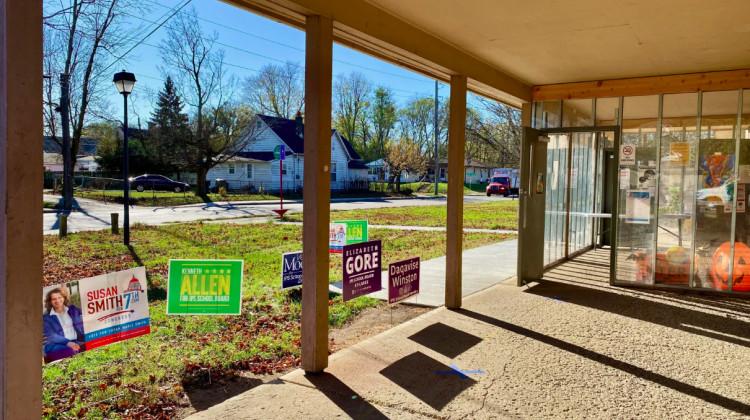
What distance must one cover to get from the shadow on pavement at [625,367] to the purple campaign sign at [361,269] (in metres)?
1.27

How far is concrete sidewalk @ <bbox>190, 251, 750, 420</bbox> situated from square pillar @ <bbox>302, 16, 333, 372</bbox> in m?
0.38

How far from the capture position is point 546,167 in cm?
898

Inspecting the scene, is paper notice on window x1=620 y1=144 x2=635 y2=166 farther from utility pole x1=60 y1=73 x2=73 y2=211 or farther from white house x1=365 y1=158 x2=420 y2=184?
white house x1=365 y1=158 x2=420 y2=184

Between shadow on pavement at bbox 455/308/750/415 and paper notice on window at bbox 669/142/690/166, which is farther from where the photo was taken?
paper notice on window at bbox 669/142/690/166

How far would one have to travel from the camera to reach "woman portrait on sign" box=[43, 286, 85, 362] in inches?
135

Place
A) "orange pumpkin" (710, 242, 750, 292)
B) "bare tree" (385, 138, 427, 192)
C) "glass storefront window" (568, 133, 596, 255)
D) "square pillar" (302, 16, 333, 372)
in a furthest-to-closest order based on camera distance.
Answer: "bare tree" (385, 138, 427, 192)
"glass storefront window" (568, 133, 596, 255)
"orange pumpkin" (710, 242, 750, 292)
"square pillar" (302, 16, 333, 372)

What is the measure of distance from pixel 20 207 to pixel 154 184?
3344 centimetres

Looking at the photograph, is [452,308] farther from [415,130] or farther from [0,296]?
[415,130]

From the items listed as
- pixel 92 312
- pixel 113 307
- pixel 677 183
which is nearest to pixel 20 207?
pixel 92 312

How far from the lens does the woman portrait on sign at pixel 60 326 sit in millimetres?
3420

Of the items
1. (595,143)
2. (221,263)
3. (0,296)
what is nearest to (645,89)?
(595,143)

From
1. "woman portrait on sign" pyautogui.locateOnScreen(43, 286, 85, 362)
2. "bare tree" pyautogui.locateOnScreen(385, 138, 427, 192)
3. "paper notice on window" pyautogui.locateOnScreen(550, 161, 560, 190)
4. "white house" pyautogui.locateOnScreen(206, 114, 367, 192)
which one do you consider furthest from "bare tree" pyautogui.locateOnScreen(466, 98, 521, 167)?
"bare tree" pyautogui.locateOnScreen(385, 138, 427, 192)

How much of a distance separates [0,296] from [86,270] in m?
7.20

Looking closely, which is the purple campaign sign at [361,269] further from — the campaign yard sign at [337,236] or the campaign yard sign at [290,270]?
the campaign yard sign at [337,236]
